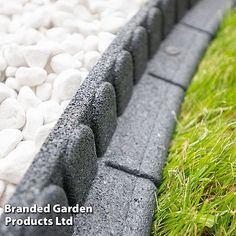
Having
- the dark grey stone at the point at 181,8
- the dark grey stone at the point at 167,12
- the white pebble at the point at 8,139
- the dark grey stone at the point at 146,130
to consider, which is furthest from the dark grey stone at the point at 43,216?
the dark grey stone at the point at 181,8

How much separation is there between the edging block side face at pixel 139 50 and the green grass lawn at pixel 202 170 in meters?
0.23

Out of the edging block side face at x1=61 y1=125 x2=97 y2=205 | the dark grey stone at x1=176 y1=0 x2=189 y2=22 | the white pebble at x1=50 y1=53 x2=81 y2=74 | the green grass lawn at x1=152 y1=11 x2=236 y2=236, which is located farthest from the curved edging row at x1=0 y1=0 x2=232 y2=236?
the dark grey stone at x1=176 y1=0 x2=189 y2=22

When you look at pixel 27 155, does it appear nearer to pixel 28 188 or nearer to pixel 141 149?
pixel 28 188

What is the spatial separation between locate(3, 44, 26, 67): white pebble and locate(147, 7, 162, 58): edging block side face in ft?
1.85

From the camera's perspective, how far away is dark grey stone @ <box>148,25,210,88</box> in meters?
1.80

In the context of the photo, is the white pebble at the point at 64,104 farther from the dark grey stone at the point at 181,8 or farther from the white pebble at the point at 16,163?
the dark grey stone at the point at 181,8

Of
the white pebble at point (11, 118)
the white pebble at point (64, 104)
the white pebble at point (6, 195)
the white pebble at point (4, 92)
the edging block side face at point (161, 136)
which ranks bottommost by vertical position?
the edging block side face at point (161, 136)

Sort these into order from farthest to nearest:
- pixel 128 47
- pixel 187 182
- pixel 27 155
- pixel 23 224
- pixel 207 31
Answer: pixel 207 31 < pixel 128 47 < pixel 187 182 < pixel 27 155 < pixel 23 224

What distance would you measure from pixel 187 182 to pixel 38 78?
1.82ft

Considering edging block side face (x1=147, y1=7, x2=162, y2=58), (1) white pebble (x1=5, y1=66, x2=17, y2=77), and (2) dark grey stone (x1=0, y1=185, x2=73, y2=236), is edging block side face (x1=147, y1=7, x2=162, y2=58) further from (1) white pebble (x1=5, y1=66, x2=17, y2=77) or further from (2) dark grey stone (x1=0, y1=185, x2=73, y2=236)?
(2) dark grey stone (x1=0, y1=185, x2=73, y2=236)

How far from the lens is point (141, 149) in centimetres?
142

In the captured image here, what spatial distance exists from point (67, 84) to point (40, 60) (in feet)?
0.48

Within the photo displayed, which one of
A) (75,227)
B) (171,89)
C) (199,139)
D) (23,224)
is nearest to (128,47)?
(171,89)

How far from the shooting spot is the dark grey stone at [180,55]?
1.80 m
